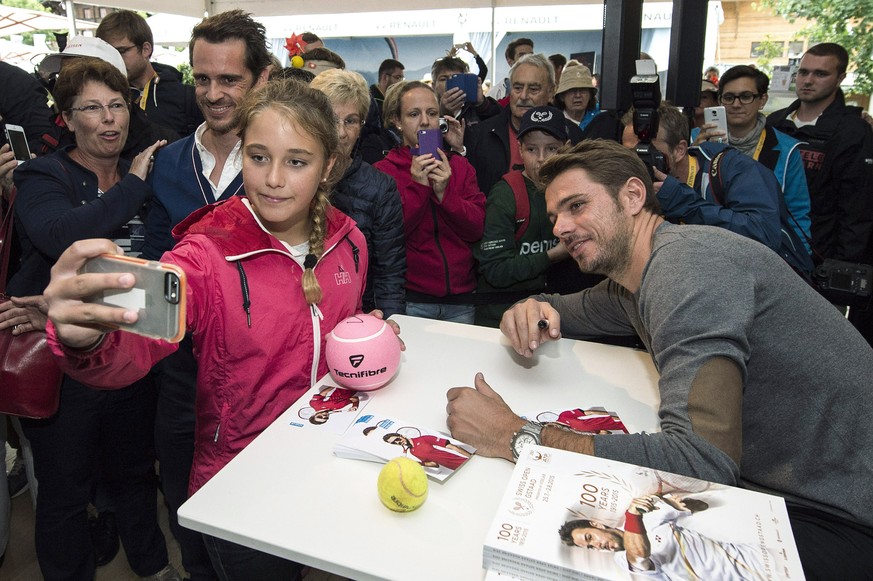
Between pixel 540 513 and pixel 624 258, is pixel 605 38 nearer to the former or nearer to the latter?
pixel 624 258

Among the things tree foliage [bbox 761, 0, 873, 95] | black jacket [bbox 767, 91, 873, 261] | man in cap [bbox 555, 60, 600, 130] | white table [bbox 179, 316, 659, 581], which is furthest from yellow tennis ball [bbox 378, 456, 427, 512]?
tree foliage [bbox 761, 0, 873, 95]

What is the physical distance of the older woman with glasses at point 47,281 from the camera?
6.19 ft

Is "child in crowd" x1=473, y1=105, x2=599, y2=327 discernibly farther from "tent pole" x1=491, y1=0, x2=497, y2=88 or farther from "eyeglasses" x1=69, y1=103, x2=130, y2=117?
"tent pole" x1=491, y1=0, x2=497, y2=88

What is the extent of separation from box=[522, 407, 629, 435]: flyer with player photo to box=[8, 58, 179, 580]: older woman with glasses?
147 centimetres

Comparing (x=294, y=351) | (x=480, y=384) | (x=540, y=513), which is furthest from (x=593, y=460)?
(x=294, y=351)

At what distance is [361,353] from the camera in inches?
57.3

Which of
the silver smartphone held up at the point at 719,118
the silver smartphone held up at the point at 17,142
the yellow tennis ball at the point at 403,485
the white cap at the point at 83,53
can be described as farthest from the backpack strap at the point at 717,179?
the silver smartphone held up at the point at 17,142

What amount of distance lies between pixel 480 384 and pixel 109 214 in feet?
4.37

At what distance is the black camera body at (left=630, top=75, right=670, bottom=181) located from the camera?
2.22 metres

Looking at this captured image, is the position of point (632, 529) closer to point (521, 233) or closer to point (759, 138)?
point (521, 233)

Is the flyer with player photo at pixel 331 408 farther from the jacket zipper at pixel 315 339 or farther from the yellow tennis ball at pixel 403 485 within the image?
the yellow tennis ball at pixel 403 485

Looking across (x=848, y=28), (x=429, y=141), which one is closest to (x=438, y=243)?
(x=429, y=141)

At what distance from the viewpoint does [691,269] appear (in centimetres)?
127

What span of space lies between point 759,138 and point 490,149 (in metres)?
1.66
